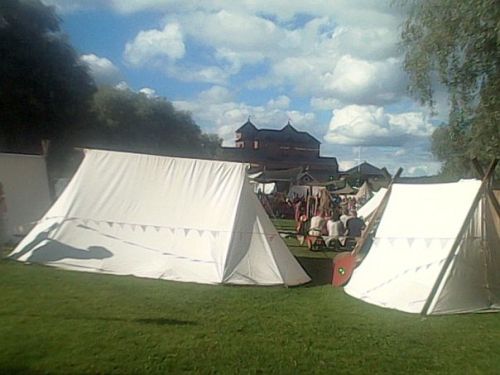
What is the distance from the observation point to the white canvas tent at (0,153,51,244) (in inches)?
588

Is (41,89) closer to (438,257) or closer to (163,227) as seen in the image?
(163,227)

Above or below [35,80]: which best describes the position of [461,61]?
below

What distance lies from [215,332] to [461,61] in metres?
6.71

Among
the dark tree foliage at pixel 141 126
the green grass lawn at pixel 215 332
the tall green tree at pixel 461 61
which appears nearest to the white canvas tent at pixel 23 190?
the green grass lawn at pixel 215 332

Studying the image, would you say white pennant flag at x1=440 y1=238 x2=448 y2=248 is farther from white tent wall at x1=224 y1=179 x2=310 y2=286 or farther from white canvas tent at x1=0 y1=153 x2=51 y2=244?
white canvas tent at x1=0 y1=153 x2=51 y2=244

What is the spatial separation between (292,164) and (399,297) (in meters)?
101

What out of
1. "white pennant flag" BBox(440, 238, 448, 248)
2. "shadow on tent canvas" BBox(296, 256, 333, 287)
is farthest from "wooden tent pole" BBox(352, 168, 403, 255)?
"white pennant flag" BBox(440, 238, 448, 248)

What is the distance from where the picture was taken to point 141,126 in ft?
148

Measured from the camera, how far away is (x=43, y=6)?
2556 centimetres

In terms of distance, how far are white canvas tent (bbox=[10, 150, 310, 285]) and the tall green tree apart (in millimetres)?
4105

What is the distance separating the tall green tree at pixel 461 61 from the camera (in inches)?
376

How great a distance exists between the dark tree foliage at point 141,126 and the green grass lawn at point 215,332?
79.1 feet

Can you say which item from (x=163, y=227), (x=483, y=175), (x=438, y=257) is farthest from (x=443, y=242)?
(x=163, y=227)

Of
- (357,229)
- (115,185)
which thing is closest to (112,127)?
(357,229)
